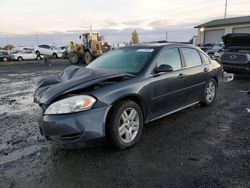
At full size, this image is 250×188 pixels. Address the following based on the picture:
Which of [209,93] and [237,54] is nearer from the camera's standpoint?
[209,93]

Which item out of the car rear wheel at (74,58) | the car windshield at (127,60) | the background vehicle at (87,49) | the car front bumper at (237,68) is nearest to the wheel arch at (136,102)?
the car windshield at (127,60)

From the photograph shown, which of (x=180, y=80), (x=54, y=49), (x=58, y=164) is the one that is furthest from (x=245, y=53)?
(x=54, y=49)

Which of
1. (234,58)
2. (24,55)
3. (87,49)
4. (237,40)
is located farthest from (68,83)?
(24,55)

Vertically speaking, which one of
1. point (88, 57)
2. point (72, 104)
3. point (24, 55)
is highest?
point (72, 104)

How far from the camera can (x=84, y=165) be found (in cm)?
324

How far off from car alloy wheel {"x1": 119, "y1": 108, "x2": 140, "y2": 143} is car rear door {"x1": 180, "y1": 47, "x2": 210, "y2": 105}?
155cm

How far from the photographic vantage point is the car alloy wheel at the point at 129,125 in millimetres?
3611

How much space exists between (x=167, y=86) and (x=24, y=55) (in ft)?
97.2

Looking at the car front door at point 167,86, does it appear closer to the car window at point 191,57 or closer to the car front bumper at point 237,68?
the car window at point 191,57

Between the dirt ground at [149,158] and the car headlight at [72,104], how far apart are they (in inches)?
28.7

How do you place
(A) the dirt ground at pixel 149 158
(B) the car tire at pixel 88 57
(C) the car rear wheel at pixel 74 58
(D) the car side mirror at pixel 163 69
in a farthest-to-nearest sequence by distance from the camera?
(C) the car rear wheel at pixel 74 58, (B) the car tire at pixel 88 57, (D) the car side mirror at pixel 163 69, (A) the dirt ground at pixel 149 158

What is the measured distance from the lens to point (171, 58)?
15.1 ft

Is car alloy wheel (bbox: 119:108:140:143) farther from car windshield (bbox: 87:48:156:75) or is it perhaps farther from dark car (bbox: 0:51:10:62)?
dark car (bbox: 0:51:10:62)

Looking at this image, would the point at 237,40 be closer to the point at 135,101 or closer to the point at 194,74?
the point at 194,74
